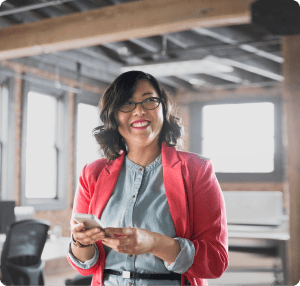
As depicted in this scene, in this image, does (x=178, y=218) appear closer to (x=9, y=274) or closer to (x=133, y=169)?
(x=133, y=169)

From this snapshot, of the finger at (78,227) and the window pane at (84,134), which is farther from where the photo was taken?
the window pane at (84,134)

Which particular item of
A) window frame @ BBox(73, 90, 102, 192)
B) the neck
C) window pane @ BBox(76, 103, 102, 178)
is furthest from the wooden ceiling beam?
window pane @ BBox(76, 103, 102, 178)

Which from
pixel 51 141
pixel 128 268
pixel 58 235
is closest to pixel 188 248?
pixel 128 268

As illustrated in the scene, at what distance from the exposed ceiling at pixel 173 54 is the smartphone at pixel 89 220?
3.69 metres

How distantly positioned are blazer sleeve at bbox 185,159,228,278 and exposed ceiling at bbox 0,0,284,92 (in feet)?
11.9

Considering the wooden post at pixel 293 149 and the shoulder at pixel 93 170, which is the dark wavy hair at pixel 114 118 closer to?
the shoulder at pixel 93 170

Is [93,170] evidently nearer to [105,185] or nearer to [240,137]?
[105,185]

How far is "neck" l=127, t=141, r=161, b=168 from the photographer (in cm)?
146

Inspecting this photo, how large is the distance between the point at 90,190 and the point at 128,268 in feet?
0.96

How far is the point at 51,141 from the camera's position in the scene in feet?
25.9

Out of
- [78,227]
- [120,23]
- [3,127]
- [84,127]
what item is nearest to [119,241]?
[78,227]

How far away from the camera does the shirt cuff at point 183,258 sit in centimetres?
121

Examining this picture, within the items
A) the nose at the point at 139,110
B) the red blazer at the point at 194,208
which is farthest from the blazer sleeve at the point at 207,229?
the nose at the point at 139,110

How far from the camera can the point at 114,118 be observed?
1475mm
